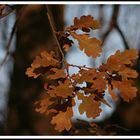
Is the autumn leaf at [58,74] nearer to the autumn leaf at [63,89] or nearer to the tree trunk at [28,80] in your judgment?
the autumn leaf at [63,89]

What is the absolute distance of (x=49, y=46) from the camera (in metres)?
2.15

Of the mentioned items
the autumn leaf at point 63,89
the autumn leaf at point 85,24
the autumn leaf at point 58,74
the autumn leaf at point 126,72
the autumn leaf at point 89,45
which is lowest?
the autumn leaf at point 63,89

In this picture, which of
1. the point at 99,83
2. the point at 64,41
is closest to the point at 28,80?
the point at 64,41

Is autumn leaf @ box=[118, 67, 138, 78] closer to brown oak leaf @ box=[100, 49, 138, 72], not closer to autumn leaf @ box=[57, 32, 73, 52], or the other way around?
brown oak leaf @ box=[100, 49, 138, 72]

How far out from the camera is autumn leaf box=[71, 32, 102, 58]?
1.02m

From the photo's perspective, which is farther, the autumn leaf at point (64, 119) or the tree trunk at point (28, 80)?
the tree trunk at point (28, 80)

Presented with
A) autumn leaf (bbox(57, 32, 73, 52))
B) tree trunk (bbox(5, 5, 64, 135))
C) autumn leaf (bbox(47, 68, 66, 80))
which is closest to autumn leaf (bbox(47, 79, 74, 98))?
autumn leaf (bbox(47, 68, 66, 80))

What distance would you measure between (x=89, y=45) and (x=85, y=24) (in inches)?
2.6

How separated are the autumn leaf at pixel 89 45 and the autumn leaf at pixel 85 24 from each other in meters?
0.02

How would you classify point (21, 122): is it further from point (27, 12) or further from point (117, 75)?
point (117, 75)

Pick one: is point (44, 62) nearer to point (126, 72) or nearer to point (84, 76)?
point (84, 76)

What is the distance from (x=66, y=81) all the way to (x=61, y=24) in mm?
1265

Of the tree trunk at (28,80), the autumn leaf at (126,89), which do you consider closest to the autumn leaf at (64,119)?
the autumn leaf at (126,89)

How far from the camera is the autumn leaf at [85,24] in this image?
1041mm
